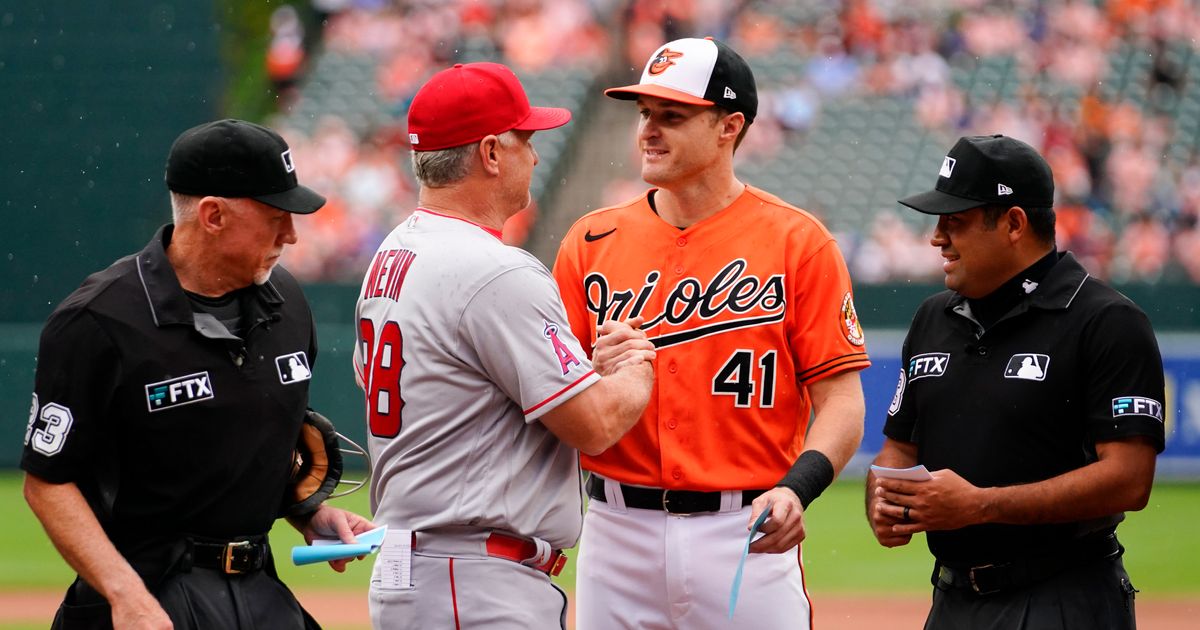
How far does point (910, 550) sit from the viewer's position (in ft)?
34.8

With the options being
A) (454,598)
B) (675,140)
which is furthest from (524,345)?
(675,140)

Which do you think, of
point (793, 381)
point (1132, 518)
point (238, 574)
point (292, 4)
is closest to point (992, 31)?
point (1132, 518)

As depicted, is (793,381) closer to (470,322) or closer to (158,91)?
(470,322)

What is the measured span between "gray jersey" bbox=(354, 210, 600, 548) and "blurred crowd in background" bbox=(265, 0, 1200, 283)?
10910 mm

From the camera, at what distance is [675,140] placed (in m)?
3.97

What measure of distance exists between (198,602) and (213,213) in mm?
901

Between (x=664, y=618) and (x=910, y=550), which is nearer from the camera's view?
(x=664, y=618)

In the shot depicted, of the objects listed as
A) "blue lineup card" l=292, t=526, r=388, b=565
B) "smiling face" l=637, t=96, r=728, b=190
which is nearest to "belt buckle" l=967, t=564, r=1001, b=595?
"smiling face" l=637, t=96, r=728, b=190

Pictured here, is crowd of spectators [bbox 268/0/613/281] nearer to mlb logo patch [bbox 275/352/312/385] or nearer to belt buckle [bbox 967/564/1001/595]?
mlb logo patch [bbox 275/352/312/385]

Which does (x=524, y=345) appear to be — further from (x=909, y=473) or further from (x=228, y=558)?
(x=909, y=473)

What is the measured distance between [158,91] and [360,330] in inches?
439

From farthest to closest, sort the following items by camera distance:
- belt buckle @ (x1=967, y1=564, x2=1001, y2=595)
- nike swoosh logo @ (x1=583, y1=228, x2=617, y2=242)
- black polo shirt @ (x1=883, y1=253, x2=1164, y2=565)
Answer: nike swoosh logo @ (x1=583, y1=228, x2=617, y2=242)
belt buckle @ (x1=967, y1=564, x2=1001, y2=595)
black polo shirt @ (x1=883, y1=253, x2=1164, y2=565)

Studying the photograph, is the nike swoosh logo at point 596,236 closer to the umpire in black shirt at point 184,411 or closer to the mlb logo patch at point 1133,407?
the umpire in black shirt at point 184,411

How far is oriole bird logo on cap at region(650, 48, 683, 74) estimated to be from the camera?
3.98 meters
